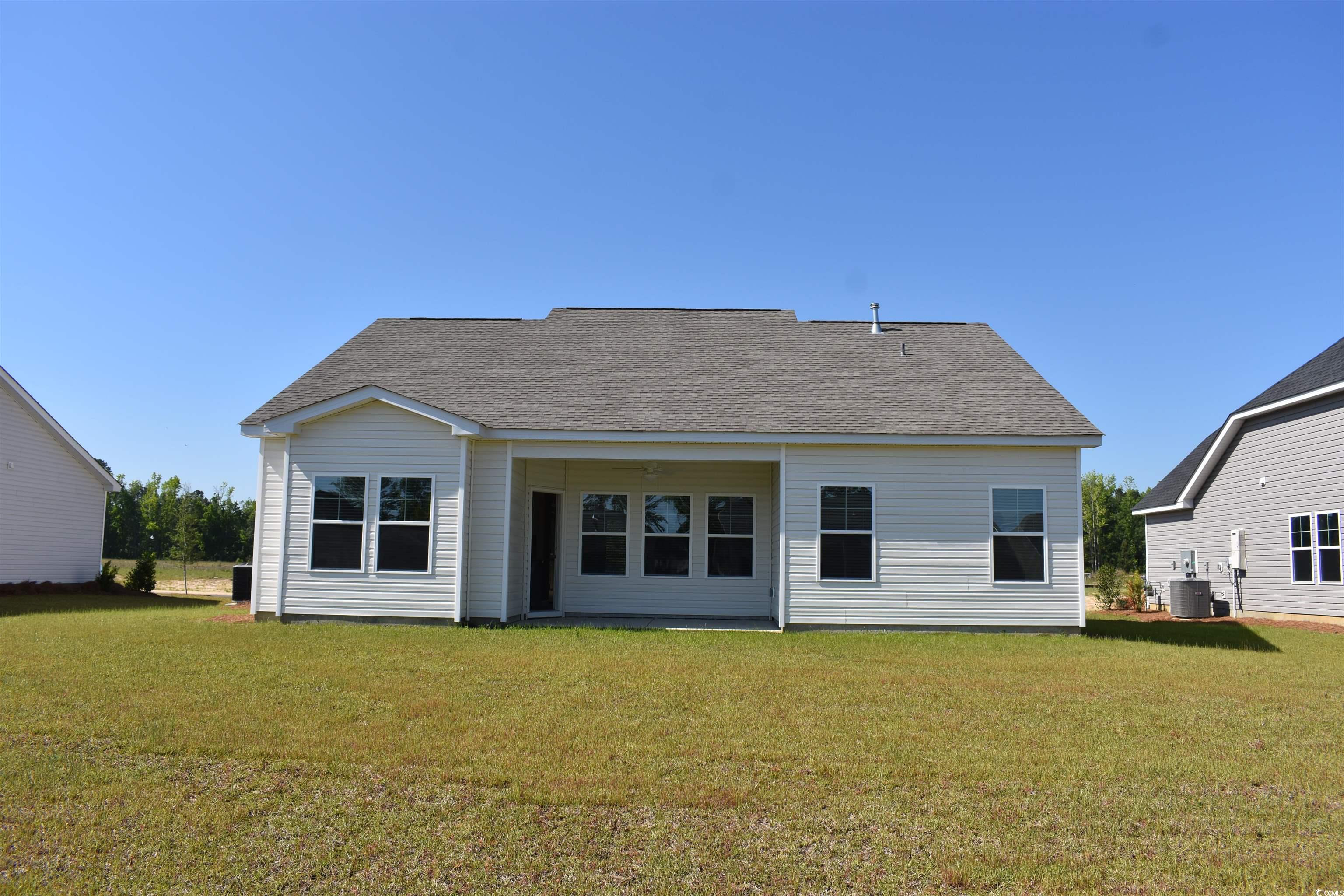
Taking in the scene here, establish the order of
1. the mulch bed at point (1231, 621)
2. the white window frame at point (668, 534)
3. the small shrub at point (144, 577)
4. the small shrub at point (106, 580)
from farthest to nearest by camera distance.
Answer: the small shrub at point (144, 577)
the small shrub at point (106, 580)
the mulch bed at point (1231, 621)
the white window frame at point (668, 534)

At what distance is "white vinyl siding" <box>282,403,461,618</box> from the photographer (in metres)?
13.9

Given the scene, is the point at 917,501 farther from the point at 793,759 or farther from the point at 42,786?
the point at 42,786

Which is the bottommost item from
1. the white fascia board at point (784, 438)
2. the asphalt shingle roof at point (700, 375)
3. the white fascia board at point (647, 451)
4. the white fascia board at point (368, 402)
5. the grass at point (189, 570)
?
the grass at point (189, 570)

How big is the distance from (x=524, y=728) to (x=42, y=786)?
10.1 ft

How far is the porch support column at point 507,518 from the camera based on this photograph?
1401 centimetres

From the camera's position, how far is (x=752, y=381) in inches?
642

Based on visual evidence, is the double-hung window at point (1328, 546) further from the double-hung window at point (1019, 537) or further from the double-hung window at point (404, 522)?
the double-hung window at point (404, 522)

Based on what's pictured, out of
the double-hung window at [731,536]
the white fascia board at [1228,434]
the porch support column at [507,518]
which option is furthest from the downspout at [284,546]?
the white fascia board at [1228,434]

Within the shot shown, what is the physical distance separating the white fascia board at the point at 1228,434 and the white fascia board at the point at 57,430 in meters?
27.0

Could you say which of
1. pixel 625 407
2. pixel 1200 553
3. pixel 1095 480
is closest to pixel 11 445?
pixel 625 407

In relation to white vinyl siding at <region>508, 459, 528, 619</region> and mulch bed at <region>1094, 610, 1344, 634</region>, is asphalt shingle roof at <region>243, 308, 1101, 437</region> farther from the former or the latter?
mulch bed at <region>1094, 610, 1344, 634</region>

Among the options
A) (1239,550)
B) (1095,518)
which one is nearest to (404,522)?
(1239,550)

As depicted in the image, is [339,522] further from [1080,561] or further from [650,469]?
[1080,561]

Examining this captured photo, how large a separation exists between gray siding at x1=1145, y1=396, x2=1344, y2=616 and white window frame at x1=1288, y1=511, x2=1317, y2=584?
45 millimetres
